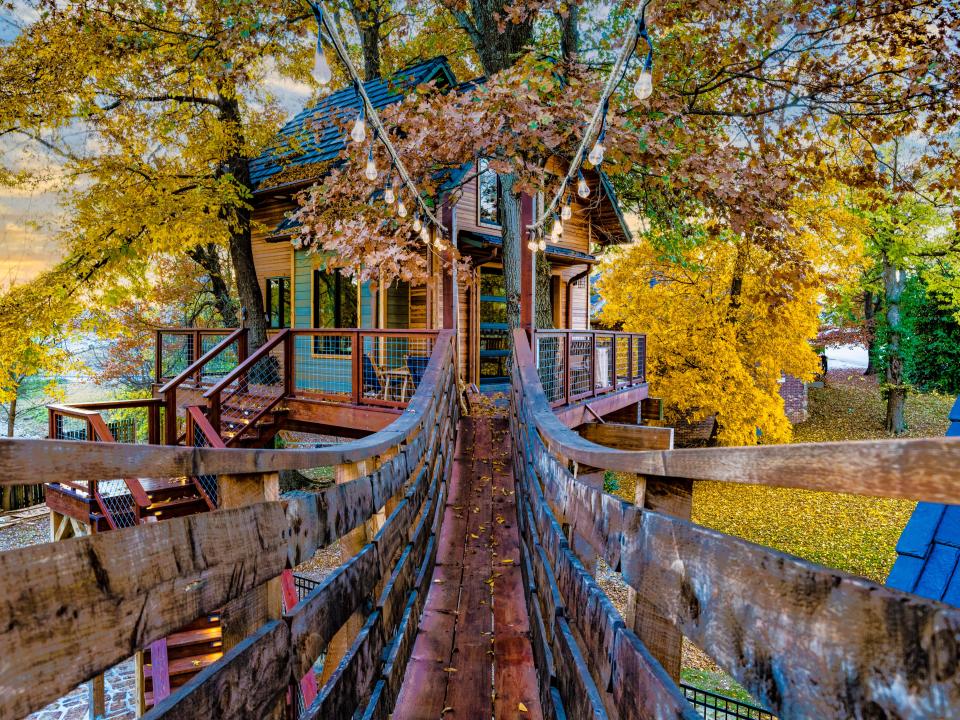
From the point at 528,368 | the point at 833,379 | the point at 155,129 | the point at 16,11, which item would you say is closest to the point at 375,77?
the point at 155,129

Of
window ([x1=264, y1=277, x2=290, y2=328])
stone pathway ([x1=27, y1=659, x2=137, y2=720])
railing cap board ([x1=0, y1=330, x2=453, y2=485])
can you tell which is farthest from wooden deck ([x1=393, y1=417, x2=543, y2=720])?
window ([x1=264, y1=277, x2=290, y2=328])

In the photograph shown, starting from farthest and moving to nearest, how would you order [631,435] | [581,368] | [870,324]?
1. [870,324]
2. [581,368]
3. [631,435]

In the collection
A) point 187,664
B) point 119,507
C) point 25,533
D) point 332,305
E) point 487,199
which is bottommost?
point 25,533

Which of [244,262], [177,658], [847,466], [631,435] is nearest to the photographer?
[847,466]

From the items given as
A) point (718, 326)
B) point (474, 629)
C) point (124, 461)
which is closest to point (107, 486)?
point (474, 629)

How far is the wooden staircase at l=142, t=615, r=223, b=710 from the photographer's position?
6387 mm

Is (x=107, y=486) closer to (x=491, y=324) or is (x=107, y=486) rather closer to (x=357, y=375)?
(x=357, y=375)

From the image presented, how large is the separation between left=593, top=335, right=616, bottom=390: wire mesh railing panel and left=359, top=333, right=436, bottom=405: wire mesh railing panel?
11.1ft

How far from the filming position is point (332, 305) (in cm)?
1416

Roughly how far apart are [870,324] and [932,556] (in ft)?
84.6

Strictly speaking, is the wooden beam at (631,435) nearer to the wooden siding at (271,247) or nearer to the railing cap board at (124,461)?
the railing cap board at (124,461)

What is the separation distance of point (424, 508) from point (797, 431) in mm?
26416

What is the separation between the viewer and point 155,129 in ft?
37.5

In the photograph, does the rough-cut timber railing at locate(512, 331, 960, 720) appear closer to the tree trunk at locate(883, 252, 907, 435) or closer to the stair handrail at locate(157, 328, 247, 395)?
the stair handrail at locate(157, 328, 247, 395)
